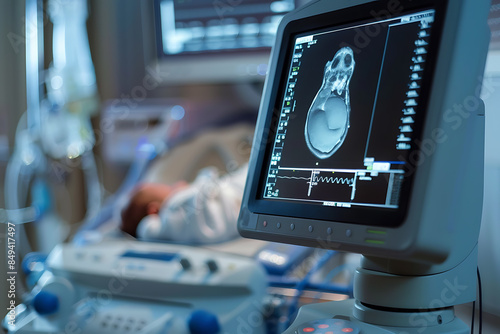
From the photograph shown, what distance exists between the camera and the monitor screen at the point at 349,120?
0.52 m

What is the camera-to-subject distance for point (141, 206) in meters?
1.26

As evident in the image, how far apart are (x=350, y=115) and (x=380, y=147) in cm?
6

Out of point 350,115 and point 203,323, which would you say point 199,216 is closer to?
point 203,323

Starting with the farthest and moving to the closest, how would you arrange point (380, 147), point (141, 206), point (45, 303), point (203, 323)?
point (141, 206)
point (45, 303)
point (203, 323)
point (380, 147)

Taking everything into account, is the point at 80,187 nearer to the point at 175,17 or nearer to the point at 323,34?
the point at 175,17

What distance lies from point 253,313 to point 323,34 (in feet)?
1.60

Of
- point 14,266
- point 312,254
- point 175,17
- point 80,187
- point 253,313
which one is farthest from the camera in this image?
point 80,187

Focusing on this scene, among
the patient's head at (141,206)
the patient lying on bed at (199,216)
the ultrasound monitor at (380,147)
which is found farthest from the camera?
the patient's head at (141,206)

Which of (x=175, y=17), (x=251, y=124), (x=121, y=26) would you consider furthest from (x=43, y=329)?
(x=121, y=26)

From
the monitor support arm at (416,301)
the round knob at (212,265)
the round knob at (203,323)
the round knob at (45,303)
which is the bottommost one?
the round knob at (45,303)

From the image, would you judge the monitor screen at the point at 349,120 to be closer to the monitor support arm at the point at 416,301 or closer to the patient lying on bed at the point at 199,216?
the monitor support arm at the point at 416,301

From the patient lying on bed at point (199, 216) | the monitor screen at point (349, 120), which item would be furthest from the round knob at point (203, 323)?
the patient lying on bed at point (199, 216)

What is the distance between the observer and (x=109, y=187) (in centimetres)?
227

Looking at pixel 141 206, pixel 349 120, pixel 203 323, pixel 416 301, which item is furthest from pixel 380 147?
pixel 141 206
